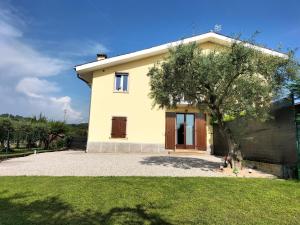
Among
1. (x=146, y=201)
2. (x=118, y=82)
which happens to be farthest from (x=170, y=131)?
(x=146, y=201)

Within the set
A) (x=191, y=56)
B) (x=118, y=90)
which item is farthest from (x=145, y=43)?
(x=191, y=56)

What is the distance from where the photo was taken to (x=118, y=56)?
18469mm

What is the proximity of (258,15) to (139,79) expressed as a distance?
8.79 m

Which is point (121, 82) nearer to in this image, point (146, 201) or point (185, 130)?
point (185, 130)

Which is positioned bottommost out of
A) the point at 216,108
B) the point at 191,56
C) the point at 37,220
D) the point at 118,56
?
the point at 37,220

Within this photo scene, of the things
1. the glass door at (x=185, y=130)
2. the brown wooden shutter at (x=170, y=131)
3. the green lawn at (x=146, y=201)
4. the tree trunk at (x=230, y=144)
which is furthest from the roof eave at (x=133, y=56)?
the green lawn at (x=146, y=201)

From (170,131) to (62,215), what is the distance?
14.2 meters

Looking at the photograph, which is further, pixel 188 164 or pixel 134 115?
pixel 134 115

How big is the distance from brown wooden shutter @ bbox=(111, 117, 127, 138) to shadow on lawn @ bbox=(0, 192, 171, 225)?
12.8 meters

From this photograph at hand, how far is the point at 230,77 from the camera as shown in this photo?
987cm

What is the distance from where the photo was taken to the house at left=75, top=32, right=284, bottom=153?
60.4ft

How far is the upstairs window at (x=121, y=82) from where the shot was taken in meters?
19.1

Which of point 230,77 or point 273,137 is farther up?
point 230,77

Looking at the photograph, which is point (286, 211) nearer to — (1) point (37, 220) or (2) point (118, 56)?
(1) point (37, 220)
